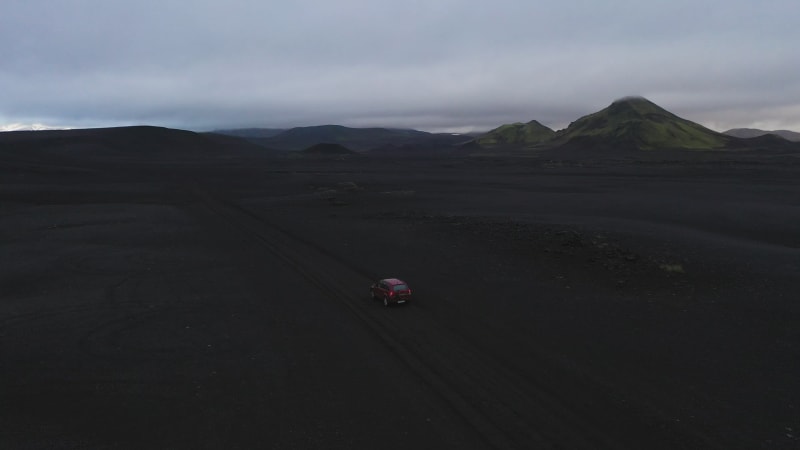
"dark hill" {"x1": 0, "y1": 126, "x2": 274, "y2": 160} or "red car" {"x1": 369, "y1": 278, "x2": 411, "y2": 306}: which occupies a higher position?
"dark hill" {"x1": 0, "y1": 126, "x2": 274, "y2": 160}

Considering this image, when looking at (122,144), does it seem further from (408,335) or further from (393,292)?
(408,335)

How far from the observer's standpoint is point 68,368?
15719 millimetres

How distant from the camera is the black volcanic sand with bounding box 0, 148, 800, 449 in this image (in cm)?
1234

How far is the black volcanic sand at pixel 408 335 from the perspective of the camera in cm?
1234

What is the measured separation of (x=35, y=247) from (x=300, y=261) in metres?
18.6

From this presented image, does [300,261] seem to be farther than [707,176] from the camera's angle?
No

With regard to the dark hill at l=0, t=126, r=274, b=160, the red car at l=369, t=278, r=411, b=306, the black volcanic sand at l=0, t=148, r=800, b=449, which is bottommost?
the black volcanic sand at l=0, t=148, r=800, b=449

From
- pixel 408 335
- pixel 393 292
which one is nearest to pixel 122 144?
pixel 393 292

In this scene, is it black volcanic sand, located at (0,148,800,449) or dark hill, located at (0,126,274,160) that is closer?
black volcanic sand, located at (0,148,800,449)

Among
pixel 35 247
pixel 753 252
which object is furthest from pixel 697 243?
pixel 35 247

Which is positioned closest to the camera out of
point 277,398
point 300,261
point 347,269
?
point 277,398

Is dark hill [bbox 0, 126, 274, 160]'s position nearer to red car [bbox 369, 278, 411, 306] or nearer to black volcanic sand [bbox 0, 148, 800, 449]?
black volcanic sand [bbox 0, 148, 800, 449]

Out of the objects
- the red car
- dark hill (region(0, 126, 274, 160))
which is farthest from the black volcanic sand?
dark hill (region(0, 126, 274, 160))

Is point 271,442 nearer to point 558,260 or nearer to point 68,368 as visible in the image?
point 68,368
